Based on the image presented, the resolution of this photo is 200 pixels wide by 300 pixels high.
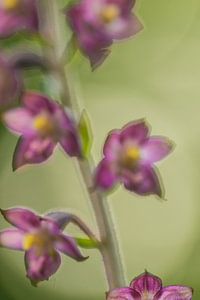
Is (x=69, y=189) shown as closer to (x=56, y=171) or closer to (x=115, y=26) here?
(x=56, y=171)

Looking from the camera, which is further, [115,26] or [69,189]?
[69,189]

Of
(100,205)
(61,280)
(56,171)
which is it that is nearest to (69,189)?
(56,171)

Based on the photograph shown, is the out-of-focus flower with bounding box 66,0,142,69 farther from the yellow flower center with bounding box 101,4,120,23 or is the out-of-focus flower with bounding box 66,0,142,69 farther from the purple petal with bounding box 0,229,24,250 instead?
the purple petal with bounding box 0,229,24,250

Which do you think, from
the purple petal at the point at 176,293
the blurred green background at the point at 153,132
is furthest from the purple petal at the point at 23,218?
the blurred green background at the point at 153,132

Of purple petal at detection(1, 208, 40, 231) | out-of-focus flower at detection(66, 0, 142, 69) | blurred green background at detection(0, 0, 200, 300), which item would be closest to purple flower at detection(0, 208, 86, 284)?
purple petal at detection(1, 208, 40, 231)

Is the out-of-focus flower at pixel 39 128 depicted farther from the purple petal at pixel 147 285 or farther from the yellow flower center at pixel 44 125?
the purple petal at pixel 147 285

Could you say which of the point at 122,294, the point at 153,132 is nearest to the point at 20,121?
the point at 122,294
